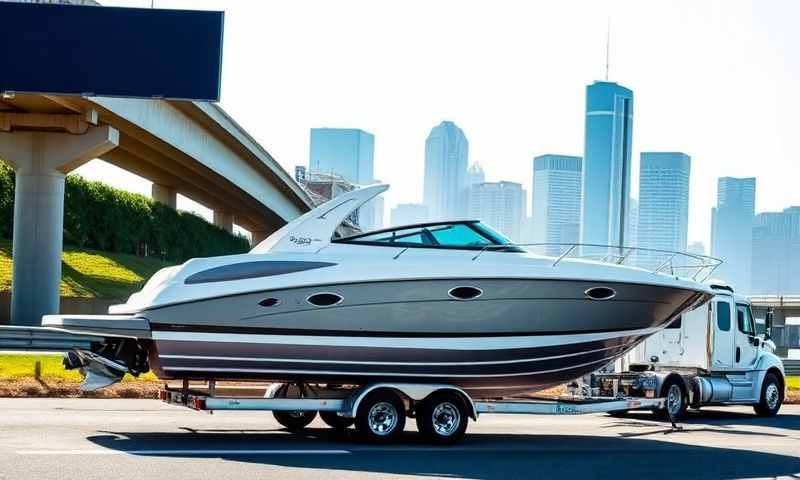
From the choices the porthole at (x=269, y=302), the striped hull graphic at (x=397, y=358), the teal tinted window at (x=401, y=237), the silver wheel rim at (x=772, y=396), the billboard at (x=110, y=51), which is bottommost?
the silver wheel rim at (x=772, y=396)

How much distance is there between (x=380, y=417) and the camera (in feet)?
46.0

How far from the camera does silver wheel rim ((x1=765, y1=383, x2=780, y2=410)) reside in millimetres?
21625

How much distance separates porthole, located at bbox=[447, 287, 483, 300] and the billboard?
17966mm

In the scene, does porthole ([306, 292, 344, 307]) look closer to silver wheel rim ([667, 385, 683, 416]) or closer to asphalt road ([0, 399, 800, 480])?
asphalt road ([0, 399, 800, 480])

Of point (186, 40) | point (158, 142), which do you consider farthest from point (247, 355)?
point (158, 142)

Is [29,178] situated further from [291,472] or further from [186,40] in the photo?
[291,472]

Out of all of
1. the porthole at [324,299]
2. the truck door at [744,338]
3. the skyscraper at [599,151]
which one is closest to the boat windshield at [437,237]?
the porthole at [324,299]

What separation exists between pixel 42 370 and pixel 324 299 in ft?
33.7

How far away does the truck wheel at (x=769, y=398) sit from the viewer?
70.7ft

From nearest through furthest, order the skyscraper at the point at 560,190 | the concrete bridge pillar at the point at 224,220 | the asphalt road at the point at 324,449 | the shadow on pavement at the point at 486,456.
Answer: the asphalt road at the point at 324,449
the shadow on pavement at the point at 486,456
the concrete bridge pillar at the point at 224,220
the skyscraper at the point at 560,190

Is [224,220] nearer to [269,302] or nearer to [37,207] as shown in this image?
[37,207]

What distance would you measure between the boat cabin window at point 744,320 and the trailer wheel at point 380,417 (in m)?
9.55

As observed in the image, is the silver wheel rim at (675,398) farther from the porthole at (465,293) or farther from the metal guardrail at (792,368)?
the metal guardrail at (792,368)

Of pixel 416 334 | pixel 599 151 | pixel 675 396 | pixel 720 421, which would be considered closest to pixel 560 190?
pixel 599 151
